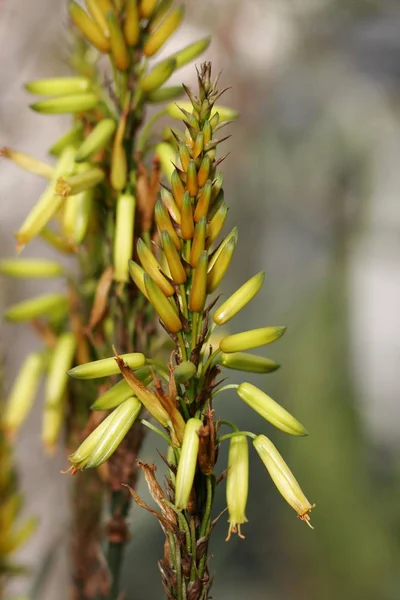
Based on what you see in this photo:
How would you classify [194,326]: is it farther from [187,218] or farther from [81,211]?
[81,211]

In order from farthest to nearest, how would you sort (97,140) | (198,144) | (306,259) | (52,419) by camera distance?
(306,259)
(52,419)
(97,140)
(198,144)

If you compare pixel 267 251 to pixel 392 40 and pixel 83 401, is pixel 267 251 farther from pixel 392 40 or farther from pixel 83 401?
pixel 83 401

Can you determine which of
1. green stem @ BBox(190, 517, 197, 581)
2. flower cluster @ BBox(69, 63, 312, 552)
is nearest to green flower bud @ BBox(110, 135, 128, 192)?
flower cluster @ BBox(69, 63, 312, 552)

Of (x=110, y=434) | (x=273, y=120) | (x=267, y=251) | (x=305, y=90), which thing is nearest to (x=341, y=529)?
(x=267, y=251)

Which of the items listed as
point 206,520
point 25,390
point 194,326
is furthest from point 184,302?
point 25,390

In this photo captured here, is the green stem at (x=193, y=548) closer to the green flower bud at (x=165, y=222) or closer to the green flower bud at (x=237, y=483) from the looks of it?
the green flower bud at (x=237, y=483)

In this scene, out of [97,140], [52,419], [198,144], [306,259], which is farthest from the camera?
[306,259]
